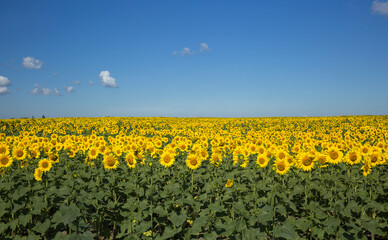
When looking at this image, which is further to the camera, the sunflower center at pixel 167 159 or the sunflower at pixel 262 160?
the sunflower center at pixel 167 159

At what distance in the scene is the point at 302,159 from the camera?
609 cm

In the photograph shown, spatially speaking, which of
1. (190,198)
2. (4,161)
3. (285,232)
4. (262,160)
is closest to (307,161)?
(262,160)

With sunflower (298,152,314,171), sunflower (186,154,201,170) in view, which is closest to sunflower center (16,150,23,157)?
sunflower (186,154,201,170)

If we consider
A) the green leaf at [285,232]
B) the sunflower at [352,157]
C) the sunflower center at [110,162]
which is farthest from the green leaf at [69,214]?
the sunflower at [352,157]

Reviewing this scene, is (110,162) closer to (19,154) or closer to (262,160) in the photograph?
(19,154)

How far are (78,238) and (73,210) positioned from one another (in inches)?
14.8

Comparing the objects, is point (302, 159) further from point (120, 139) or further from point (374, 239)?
point (120, 139)

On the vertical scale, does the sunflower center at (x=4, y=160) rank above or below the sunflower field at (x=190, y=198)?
above

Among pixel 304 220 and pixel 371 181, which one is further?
pixel 371 181

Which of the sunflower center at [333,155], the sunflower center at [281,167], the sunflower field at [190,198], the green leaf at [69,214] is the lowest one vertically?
the sunflower field at [190,198]

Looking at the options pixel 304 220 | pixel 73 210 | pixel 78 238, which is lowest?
pixel 304 220

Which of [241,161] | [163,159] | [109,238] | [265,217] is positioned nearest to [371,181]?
[241,161]

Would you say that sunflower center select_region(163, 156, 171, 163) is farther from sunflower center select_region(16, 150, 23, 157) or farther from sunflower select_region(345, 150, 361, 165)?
sunflower select_region(345, 150, 361, 165)

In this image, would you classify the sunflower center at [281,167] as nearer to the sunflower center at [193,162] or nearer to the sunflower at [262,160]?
the sunflower at [262,160]
